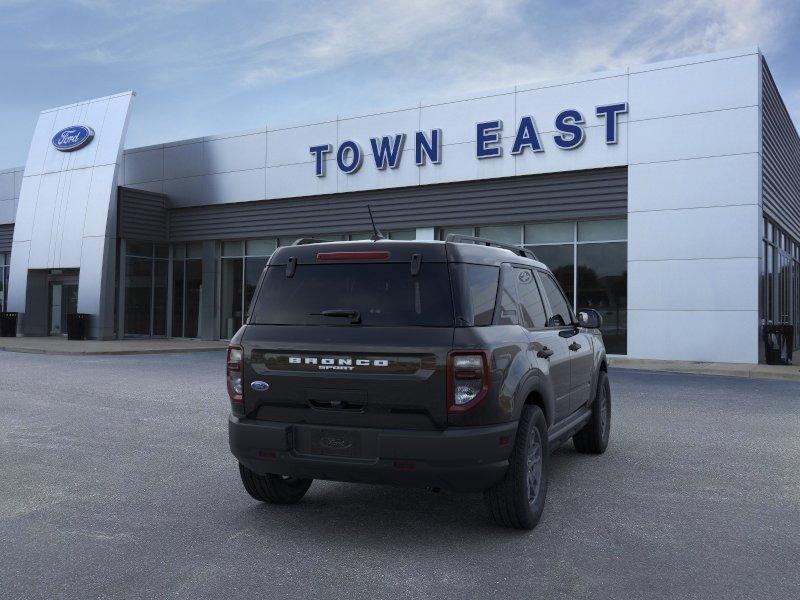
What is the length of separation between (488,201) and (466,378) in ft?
56.1

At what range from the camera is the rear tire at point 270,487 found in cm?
529

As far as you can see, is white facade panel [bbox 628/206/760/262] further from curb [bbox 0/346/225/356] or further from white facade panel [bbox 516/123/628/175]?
curb [bbox 0/346/225/356]

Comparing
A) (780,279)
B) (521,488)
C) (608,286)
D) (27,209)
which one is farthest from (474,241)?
(27,209)

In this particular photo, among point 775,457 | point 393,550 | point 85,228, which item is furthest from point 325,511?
point 85,228

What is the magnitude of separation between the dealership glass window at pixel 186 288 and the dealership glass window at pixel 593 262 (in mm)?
12605

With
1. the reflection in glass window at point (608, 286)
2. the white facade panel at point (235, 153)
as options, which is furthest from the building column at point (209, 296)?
the reflection in glass window at point (608, 286)

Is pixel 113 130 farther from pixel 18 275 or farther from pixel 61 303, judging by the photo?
pixel 61 303

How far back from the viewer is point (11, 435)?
26.6ft

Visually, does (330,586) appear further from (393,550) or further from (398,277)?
(398,277)

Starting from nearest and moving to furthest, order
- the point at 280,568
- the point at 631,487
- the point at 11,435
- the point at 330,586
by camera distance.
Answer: the point at 330,586
the point at 280,568
the point at 631,487
the point at 11,435

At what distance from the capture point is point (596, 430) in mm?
7227

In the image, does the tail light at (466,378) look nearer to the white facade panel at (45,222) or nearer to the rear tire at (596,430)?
the rear tire at (596,430)

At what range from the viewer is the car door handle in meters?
5.30

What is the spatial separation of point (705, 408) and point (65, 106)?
83.4 ft
